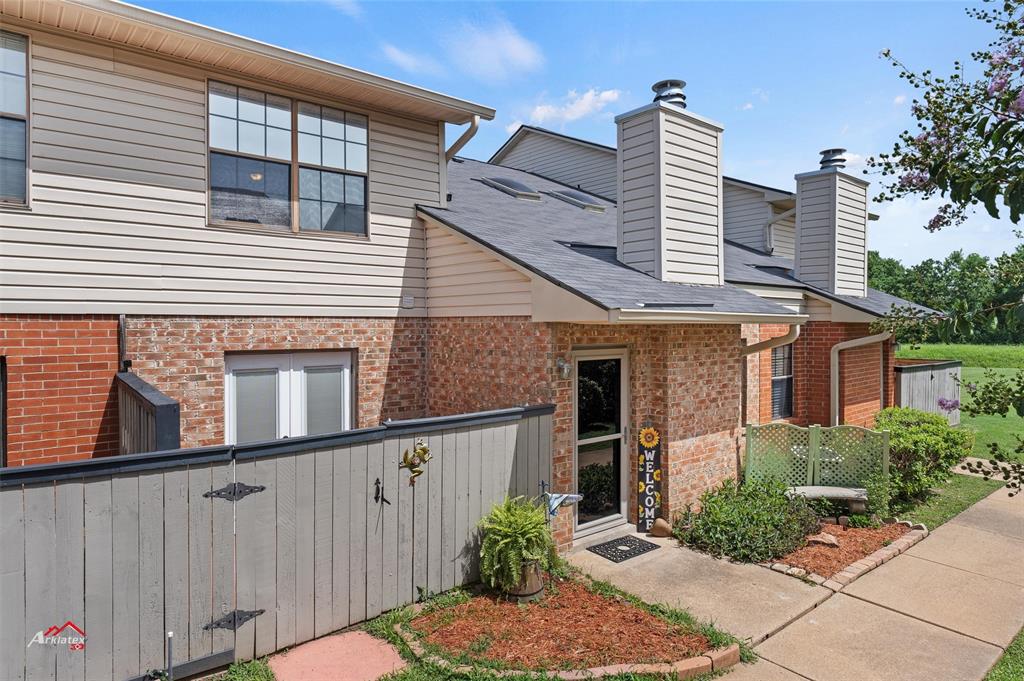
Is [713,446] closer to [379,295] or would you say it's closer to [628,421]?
[628,421]

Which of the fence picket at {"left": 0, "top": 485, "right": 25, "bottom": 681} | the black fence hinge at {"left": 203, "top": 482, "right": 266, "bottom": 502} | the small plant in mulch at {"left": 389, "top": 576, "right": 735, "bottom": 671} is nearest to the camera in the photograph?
the fence picket at {"left": 0, "top": 485, "right": 25, "bottom": 681}

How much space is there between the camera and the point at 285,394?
7.45m

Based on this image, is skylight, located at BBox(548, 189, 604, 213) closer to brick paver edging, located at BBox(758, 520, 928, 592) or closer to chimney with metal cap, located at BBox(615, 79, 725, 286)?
chimney with metal cap, located at BBox(615, 79, 725, 286)

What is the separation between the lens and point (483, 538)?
6012mm

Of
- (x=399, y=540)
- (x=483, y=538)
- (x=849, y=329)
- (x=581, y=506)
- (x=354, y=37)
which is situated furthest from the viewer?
(x=849, y=329)

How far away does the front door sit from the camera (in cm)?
730

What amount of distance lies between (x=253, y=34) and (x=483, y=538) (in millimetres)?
6098

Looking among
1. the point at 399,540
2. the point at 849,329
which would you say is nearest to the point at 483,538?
the point at 399,540

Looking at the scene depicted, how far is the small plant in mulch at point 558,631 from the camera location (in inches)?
183

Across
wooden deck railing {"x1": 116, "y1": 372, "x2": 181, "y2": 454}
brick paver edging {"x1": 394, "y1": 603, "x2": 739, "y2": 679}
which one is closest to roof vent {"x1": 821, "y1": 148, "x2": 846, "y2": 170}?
brick paver edging {"x1": 394, "y1": 603, "x2": 739, "y2": 679}

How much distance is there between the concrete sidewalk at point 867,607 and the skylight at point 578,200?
7400 mm

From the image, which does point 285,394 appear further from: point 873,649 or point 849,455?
point 849,455

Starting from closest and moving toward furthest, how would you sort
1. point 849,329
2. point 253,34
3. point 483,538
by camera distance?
point 483,538
point 253,34
point 849,329

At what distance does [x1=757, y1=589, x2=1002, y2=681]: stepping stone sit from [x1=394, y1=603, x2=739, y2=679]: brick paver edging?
48 centimetres
